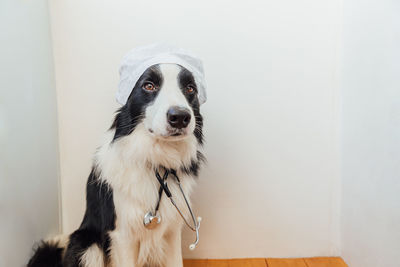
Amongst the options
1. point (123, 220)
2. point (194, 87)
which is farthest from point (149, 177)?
point (194, 87)

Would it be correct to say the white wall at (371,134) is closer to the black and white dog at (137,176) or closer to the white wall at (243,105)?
the white wall at (243,105)

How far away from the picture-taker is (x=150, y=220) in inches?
43.9

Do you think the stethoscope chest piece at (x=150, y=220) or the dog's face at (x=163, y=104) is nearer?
the dog's face at (x=163, y=104)

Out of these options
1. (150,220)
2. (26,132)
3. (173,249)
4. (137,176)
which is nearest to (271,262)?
(173,249)

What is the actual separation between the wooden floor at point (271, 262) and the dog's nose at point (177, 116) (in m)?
0.91

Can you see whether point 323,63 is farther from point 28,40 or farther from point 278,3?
point 28,40

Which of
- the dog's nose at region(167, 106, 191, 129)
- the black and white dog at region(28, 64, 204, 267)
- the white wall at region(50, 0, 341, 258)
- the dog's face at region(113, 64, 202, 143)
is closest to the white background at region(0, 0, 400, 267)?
the white wall at region(50, 0, 341, 258)

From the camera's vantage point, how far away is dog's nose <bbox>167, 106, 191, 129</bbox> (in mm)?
982

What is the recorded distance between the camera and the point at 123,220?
44.3 inches

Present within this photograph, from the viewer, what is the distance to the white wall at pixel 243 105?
1.49m

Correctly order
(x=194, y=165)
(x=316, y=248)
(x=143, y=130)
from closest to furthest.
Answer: (x=143, y=130) → (x=194, y=165) → (x=316, y=248)

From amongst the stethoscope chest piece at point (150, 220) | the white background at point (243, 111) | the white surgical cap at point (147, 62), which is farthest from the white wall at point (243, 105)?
the stethoscope chest piece at point (150, 220)

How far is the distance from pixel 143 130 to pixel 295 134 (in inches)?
32.4

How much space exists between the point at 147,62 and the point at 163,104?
0.18 m
